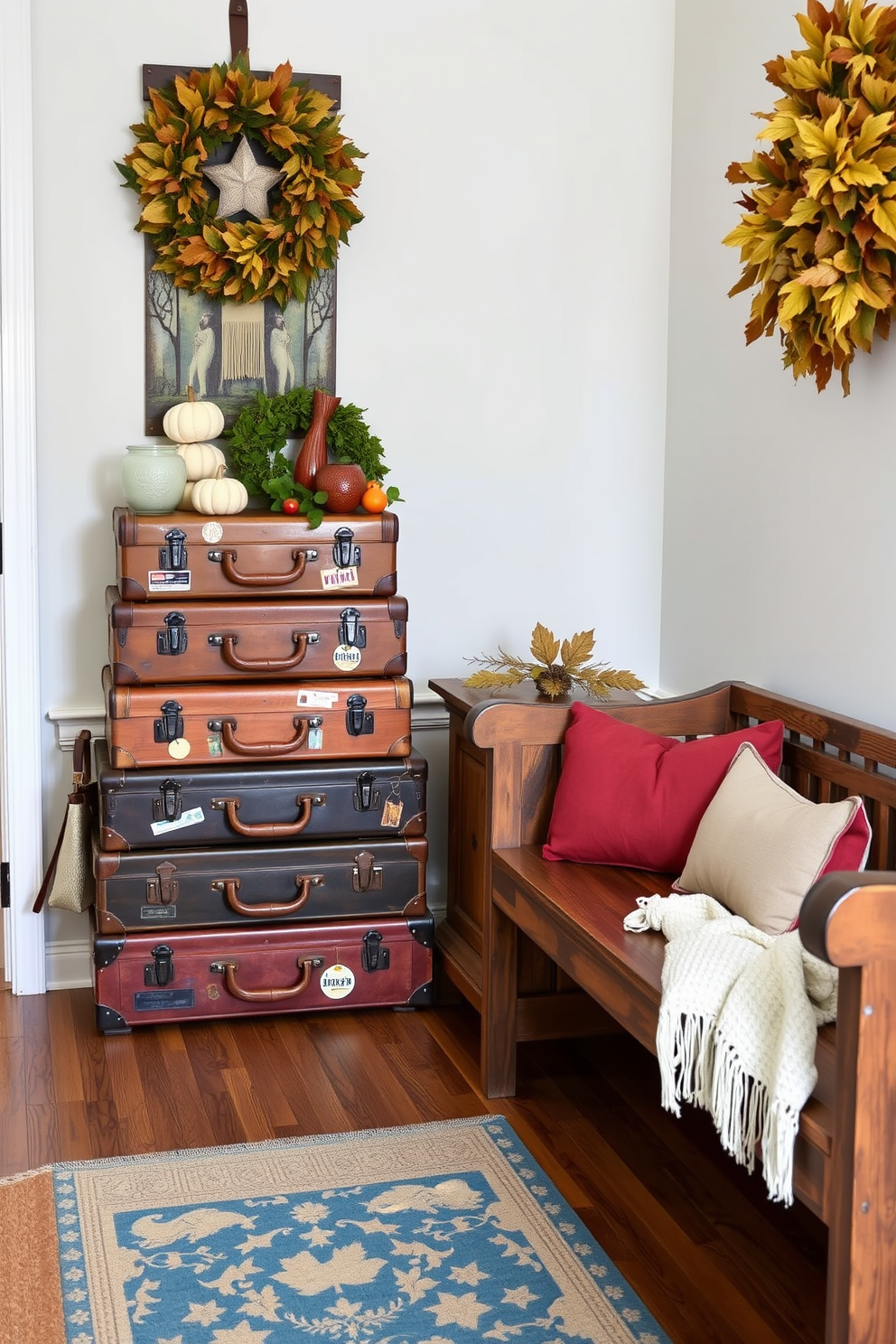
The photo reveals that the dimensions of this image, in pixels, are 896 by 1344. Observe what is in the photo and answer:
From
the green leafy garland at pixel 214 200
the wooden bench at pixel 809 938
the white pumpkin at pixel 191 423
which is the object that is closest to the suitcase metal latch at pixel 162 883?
the wooden bench at pixel 809 938

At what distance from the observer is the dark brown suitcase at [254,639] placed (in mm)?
2965

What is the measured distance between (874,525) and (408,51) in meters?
1.70

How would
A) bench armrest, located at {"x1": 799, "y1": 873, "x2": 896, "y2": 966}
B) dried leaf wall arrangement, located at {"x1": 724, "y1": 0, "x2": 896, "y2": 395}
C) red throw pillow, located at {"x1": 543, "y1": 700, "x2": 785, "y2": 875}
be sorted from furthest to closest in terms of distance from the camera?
1. red throw pillow, located at {"x1": 543, "y1": 700, "x2": 785, "y2": 875}
2. dried leaf wall arrangement, located at {"x1": 724, "y1": 0, "x2": 896, "y2": 395}
3. bench armrest, located at {"x1": 799, "y1": 873, "x2": 896, "y2": 966}

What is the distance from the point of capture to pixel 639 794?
104 inches

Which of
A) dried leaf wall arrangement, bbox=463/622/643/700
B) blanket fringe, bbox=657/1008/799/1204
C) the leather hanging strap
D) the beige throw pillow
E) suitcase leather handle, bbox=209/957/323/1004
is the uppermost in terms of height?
the leather hanging strap

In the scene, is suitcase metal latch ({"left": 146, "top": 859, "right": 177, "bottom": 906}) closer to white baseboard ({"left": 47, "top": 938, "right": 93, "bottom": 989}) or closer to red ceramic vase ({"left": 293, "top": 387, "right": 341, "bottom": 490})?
white baseboard ({"left": 47, "top": 938, "right": 93, "bottom": 989})

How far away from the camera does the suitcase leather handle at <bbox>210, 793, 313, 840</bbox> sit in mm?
3025

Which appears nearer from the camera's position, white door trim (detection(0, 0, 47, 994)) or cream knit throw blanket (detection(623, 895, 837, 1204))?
cream knit throw blanket (detection(623, 895, 837, 1204))

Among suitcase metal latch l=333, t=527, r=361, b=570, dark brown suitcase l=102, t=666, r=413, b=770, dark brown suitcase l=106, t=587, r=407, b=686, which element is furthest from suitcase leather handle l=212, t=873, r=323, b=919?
suitcase metal latch l=333, t=527, r=361, b=570

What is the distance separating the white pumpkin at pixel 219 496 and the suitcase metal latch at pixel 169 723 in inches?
17.3

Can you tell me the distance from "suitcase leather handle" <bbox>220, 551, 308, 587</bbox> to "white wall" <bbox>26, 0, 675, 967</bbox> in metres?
0.47

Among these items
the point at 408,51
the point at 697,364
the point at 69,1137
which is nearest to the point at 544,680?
the point at 697,364

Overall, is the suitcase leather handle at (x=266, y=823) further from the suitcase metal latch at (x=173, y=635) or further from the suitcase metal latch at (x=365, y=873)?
the suitcase metal latch at (x=173, y=635)

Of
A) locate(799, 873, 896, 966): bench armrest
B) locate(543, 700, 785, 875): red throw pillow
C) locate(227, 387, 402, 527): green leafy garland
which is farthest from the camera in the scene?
locate(227, 387, 402, 527): green leafy garland
